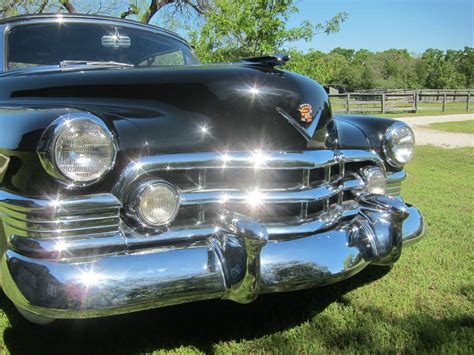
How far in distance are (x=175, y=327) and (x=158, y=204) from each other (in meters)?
0.88

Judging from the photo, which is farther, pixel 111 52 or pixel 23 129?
pixel 111 52

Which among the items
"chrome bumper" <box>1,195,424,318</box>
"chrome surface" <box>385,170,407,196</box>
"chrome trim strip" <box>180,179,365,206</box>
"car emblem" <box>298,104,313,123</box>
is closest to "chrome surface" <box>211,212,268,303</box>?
"chrome bumper" <box>1,195,424,318</box>

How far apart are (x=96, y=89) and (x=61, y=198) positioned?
2.26 ft

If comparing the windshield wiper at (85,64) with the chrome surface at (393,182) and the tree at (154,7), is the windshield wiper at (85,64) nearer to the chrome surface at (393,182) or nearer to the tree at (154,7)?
the chrome surface at (393,182)

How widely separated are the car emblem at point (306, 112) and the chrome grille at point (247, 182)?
188 millimetres

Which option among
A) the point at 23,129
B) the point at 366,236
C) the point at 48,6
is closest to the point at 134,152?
the point at 23,129

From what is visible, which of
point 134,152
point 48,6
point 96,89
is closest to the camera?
point 134,152

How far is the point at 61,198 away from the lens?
182 cm

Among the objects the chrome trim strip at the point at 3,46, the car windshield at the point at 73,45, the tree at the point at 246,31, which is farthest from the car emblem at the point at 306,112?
the tree at the point at 246,31

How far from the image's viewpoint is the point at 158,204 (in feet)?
6.53

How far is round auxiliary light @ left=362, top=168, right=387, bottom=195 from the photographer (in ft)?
9.16

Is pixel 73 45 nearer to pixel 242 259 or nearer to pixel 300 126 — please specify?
pixel 300 126

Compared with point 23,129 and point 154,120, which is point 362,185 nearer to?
point 154,120

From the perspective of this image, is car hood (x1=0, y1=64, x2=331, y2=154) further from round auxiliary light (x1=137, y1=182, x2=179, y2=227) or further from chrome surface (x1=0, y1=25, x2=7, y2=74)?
chrome surface (x1=0, y1=25, x2=7, y2=74)
